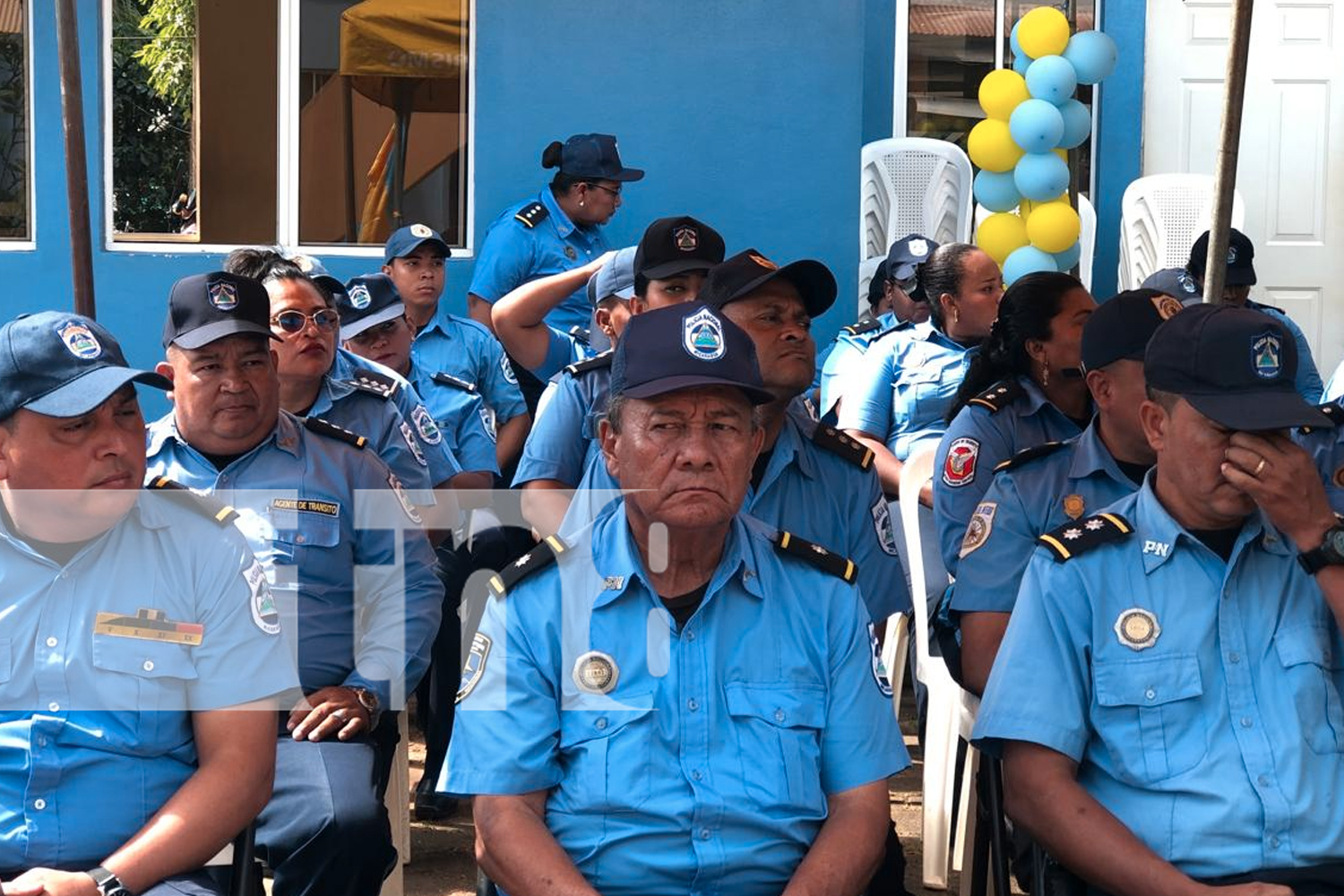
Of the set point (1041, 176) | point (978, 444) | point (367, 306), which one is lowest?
point (978, 444)

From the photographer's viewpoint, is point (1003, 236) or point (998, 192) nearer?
point (1003, 236)

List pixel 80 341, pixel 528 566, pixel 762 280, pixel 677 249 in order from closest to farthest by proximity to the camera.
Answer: pixel 528 566 → pixel 80 341 → pixel 762 280 → pixel 677 249

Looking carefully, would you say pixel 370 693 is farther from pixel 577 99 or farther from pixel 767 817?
pixel 577 99

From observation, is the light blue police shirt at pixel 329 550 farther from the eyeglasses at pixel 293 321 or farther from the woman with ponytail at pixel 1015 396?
the woman with ponytail at pixel 1015 396

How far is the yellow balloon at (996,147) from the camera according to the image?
7734 mm

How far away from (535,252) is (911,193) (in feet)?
6.23

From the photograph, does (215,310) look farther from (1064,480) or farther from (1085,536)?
(1085,536)

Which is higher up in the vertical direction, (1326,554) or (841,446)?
(841,446)

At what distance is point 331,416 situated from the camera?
4.66 m

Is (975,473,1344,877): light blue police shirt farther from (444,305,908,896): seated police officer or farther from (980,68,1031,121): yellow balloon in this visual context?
(980,68,1031,121): yellow balloon

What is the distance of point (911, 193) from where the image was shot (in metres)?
7.87

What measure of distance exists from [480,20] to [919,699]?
153 inches

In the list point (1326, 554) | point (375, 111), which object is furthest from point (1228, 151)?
point (375, 111)

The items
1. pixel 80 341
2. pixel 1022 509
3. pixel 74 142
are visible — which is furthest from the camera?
pixel 74 142
